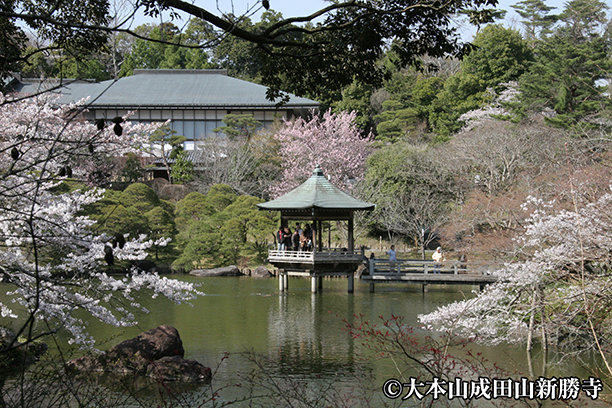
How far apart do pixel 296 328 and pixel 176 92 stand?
67.1ft

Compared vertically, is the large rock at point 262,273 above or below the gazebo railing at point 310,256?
below

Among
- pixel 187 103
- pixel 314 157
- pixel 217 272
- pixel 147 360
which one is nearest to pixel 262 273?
pixel 217 272

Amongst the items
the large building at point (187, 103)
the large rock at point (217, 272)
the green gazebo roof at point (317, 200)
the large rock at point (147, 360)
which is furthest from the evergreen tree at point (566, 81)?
the large rock at point (147, 360)

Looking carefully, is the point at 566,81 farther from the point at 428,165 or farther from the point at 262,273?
the point at 262,273

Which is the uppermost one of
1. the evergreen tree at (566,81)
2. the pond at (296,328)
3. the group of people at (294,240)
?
the evergreen tree at (566,81)

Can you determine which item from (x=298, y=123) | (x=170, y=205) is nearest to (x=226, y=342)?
(x=170, y=205)

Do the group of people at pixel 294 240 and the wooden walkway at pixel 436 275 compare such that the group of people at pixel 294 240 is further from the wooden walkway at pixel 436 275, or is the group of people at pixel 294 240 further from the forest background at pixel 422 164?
the forest background at pixel 422 164

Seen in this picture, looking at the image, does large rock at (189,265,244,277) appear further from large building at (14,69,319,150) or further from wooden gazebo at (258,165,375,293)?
large building at (14,69,319,150)

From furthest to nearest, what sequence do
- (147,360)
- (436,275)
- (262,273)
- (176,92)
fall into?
(176,92) < (262,273) < (436,275) < (147,360)

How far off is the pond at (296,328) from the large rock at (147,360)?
401 millimetres

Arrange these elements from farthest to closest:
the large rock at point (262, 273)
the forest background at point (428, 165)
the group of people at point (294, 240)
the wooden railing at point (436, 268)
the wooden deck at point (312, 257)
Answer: the large rock at point (262, 273) < the forest background at point (428, 165) < the group of people at point (294, 240) < the wooden railing at point (436, 268) < the wooden deck at point (312, 257)

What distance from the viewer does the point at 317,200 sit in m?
15.7

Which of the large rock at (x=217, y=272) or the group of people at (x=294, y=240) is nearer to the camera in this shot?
the group of people at (x=294, y=240)

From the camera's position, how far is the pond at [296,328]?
834cm
